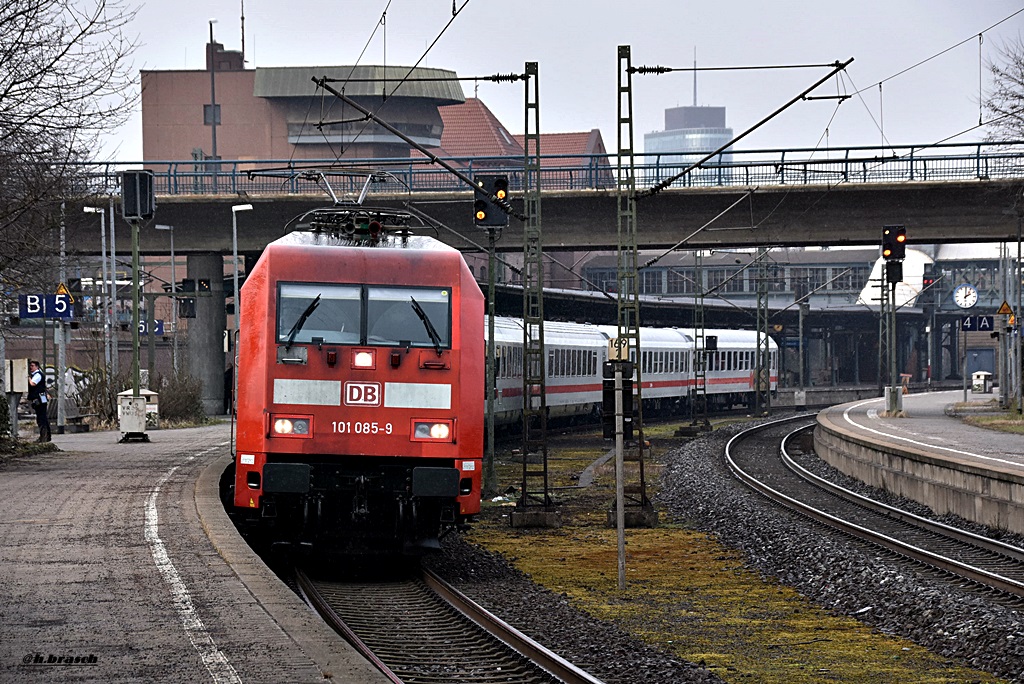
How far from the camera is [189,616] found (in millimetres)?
9719

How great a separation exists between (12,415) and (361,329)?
15875mm

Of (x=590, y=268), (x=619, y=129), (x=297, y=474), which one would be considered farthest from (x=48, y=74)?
(x=590, y=268)

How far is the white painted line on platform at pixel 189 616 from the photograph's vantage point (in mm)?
8070

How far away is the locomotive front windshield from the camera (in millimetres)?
13945

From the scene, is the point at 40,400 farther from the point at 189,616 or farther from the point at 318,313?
the point at 189,616

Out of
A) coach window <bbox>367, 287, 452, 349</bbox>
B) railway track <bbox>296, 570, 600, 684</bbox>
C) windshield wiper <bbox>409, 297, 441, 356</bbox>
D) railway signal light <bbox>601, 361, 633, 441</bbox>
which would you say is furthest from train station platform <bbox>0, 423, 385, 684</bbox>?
railway signal light <bbox>601, 361, 633, 441</bbox>

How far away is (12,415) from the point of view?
27406mm

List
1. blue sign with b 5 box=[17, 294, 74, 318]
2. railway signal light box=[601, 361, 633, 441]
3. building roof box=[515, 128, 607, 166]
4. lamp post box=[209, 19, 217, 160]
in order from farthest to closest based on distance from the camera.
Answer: building roof box=[515, 128, 607, 166]
lamp post box=[209, 19, 217, 160]
blue sign with b 5 box=[17, 294, 74, 318]
railway signal light box=[601, 361, 633, 441]

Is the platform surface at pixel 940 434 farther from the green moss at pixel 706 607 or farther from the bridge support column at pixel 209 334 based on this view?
the bridge support column at pixel 209 334

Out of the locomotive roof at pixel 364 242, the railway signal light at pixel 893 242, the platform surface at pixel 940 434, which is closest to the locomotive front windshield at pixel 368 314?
the locomotive roof at pixel 364 242

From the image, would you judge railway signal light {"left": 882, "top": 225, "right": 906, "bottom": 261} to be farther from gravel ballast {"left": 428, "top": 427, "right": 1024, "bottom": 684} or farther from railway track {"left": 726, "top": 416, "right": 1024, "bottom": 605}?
gravel ballast {"left": 428, "top": 427, "right": 1024, "bottom": 684}

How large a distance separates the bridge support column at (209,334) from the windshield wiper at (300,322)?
36514 mm

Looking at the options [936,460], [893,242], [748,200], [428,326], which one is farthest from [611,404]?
[748,200]

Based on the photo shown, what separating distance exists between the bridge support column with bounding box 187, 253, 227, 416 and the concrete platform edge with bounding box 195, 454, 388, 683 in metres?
34.9
